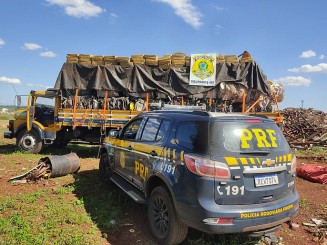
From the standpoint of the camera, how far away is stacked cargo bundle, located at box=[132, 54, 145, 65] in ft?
29.1

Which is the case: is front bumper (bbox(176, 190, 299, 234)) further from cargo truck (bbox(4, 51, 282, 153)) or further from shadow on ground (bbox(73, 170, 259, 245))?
cargo truck (bbox(4, 51, 282, 153))

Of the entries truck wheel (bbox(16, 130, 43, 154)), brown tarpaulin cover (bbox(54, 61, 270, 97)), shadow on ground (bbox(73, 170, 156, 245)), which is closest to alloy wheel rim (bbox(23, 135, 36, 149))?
truck wheel (bbox(16, 130, 43, 154))

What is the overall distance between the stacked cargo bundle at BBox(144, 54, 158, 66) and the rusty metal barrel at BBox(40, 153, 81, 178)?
4.53m

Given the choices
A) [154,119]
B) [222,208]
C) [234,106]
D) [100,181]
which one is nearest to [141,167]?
[154,119]

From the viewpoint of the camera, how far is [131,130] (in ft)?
15.2

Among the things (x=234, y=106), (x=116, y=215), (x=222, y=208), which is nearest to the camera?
(x=222, y=208)

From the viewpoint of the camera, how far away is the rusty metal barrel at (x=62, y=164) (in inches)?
234

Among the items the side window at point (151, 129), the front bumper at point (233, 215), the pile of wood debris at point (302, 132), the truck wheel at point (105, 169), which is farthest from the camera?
the pile of wood debris at point (302, 132)

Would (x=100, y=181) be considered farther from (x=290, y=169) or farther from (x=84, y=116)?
(x=290, y=169)

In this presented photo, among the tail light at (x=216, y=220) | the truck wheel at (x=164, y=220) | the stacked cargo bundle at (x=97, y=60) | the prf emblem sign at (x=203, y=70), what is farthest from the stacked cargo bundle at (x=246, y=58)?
the tail light at (x=216, y=220)

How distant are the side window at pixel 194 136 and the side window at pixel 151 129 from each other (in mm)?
639

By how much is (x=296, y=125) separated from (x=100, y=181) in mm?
15495

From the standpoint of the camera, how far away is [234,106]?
9258 millimetres

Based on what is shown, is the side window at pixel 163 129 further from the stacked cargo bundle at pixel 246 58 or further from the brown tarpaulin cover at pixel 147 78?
the stacked cargo bundle at pixel 246 58
